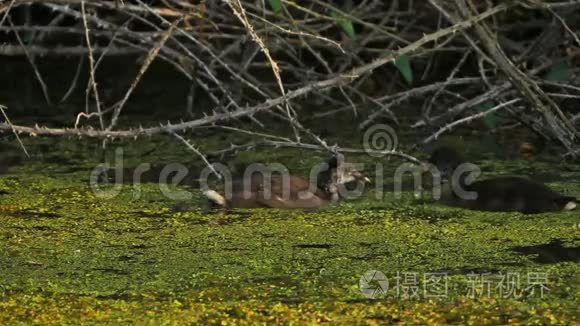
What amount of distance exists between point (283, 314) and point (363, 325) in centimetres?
20

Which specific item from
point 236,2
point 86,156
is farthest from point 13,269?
point 86,156

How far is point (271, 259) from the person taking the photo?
3533mm

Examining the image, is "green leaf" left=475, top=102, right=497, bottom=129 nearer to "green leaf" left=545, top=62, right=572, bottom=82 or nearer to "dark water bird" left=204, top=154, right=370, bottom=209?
"green leaf" left=545, top=62, right=572, bottom=82

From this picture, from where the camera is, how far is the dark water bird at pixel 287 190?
429 cm

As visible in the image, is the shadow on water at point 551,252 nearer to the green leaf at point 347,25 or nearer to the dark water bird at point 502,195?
the dark water bird at point 502,195

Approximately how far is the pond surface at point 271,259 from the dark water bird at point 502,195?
0.09 metres

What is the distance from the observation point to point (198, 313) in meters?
3.02

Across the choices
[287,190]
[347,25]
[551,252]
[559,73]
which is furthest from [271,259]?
[559,73]

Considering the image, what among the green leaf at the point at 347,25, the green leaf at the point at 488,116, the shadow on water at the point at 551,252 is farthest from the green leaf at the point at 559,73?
the shadow on water at the point at 551,252

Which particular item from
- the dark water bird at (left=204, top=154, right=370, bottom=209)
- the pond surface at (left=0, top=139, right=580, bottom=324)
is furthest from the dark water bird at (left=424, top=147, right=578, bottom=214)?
the dark water bird at (left=204, top=154, right=370, bottom=209)

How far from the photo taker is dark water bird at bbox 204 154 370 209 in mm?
4285

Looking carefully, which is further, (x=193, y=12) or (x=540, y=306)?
(x=193, y=12)

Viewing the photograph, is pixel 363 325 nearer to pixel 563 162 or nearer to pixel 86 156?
pixel 563 162

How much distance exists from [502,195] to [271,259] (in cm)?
110
